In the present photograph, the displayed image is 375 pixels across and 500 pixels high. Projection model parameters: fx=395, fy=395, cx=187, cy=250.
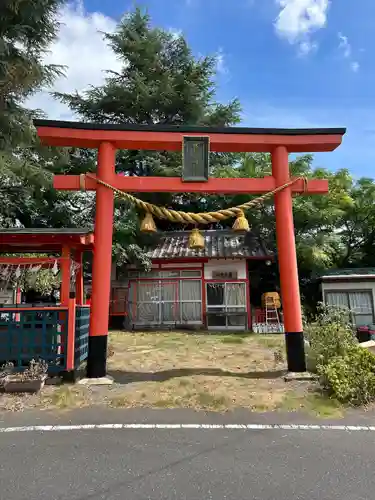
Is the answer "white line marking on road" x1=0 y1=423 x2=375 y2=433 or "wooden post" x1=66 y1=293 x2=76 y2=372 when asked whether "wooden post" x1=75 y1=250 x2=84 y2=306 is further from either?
"white line marking on road" x1=0 y1=423 x2=375 y2=433

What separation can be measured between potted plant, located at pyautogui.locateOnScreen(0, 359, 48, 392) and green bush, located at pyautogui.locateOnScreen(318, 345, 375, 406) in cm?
438

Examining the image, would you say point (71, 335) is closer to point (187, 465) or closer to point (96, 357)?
point (96, 357)

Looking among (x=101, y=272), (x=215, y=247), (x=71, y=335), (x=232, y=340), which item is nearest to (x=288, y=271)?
(x=101, y=272)

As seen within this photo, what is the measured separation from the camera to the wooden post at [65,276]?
7145 mm

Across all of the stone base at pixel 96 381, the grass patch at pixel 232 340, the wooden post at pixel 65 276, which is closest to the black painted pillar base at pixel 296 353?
the stone base at pixel 96 381

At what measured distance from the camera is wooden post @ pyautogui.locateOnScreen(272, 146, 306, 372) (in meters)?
7.03

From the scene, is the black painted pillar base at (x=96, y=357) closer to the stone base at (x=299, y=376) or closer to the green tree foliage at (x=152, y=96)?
the stone base at (x=299, y=376)

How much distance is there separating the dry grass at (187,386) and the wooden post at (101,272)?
0.56m

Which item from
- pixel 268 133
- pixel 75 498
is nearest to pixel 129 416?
pixel 75 498

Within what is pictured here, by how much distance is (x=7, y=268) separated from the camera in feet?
24.1

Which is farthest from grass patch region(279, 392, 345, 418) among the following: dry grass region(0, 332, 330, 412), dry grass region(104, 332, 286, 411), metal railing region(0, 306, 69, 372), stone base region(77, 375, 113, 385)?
metal railing region(0, 306, 69, 372)

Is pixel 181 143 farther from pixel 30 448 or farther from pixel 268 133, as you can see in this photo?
pixel 30 448

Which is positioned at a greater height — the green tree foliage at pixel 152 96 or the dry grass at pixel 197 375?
the green tree foliage at pixel 152 96

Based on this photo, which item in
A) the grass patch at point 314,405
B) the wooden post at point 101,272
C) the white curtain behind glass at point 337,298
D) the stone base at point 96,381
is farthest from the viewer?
the white curtain behind glass at point 337,298
